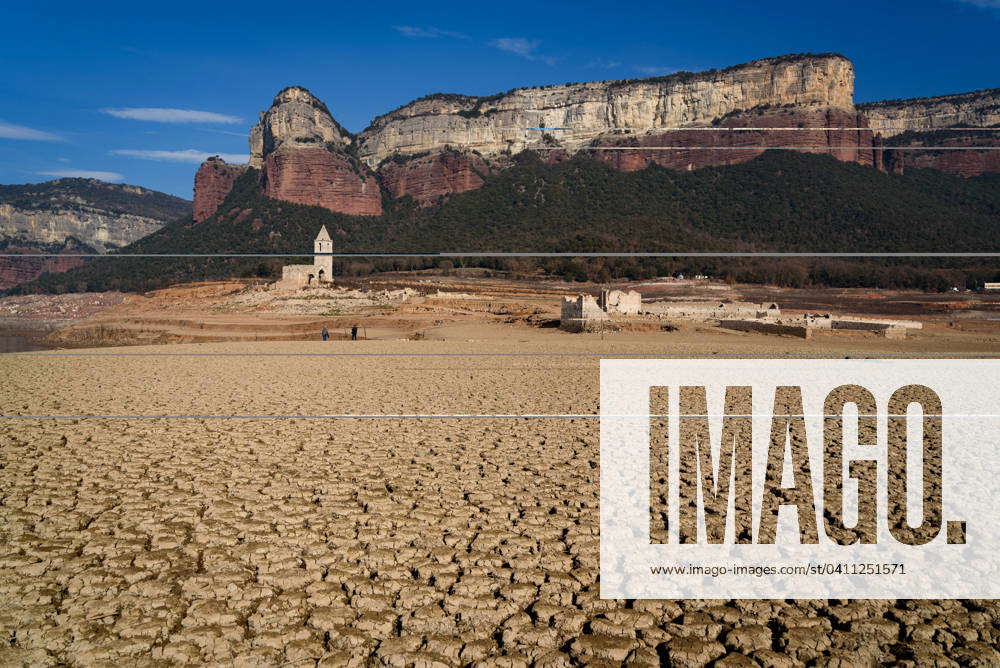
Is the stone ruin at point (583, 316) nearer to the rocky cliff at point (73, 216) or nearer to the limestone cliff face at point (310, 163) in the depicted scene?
the limestone cliff face at point (310, 163)

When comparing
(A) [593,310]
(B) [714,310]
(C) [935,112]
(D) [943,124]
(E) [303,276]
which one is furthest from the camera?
(D) [943,124]

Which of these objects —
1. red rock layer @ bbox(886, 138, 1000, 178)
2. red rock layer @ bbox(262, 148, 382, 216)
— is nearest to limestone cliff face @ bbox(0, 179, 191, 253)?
red rock layer @ bbox(262, 148, 382, 216)

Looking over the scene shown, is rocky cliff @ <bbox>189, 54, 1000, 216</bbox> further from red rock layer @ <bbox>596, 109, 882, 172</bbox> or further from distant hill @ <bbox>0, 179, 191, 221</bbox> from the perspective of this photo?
distant hill @ <bbox>0, 179, 191, 221</bbox>

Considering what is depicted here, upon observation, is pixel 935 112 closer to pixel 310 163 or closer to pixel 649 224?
pixel 649 224

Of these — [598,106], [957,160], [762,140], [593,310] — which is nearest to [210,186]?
[598,106]

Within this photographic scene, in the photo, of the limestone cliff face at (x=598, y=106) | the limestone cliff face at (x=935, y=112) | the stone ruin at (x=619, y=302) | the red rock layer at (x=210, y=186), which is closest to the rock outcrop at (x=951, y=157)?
the limestone cliff face at (x=935, y=112)
